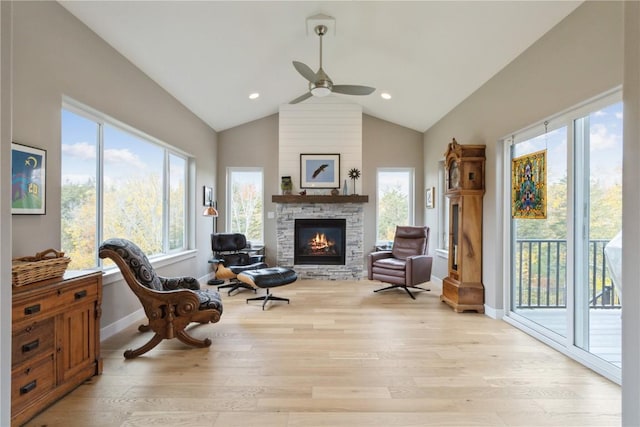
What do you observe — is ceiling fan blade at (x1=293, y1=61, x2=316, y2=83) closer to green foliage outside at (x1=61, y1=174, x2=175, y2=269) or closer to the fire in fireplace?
green foliage outside at (x1=61, y1=174, x2=175, y2=269)

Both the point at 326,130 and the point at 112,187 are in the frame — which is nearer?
the point at 112,187

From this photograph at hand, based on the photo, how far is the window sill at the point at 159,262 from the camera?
3.04m

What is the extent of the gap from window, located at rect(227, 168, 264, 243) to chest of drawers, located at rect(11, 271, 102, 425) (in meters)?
3.92

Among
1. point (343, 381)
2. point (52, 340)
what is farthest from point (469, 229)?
point (52, 340)

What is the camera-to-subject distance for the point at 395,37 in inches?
135

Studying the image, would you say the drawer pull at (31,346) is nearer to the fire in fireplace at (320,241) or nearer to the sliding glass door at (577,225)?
the sliding glass door at (577,225)

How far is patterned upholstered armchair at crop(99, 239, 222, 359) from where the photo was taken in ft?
8.46

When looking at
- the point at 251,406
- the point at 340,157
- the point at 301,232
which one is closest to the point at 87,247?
the point at 251,406

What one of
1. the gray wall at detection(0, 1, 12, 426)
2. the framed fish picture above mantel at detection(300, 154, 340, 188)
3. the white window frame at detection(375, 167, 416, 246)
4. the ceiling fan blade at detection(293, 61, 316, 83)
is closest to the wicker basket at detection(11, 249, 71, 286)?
the gray wall at detection(0, 1, 12, 426)

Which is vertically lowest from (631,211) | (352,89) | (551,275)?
(551,275)

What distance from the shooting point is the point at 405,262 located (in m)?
4.62

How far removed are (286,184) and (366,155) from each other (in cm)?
170

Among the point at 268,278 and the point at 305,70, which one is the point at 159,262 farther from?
the point at 305,70

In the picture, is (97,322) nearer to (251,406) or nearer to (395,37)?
(251,406)
